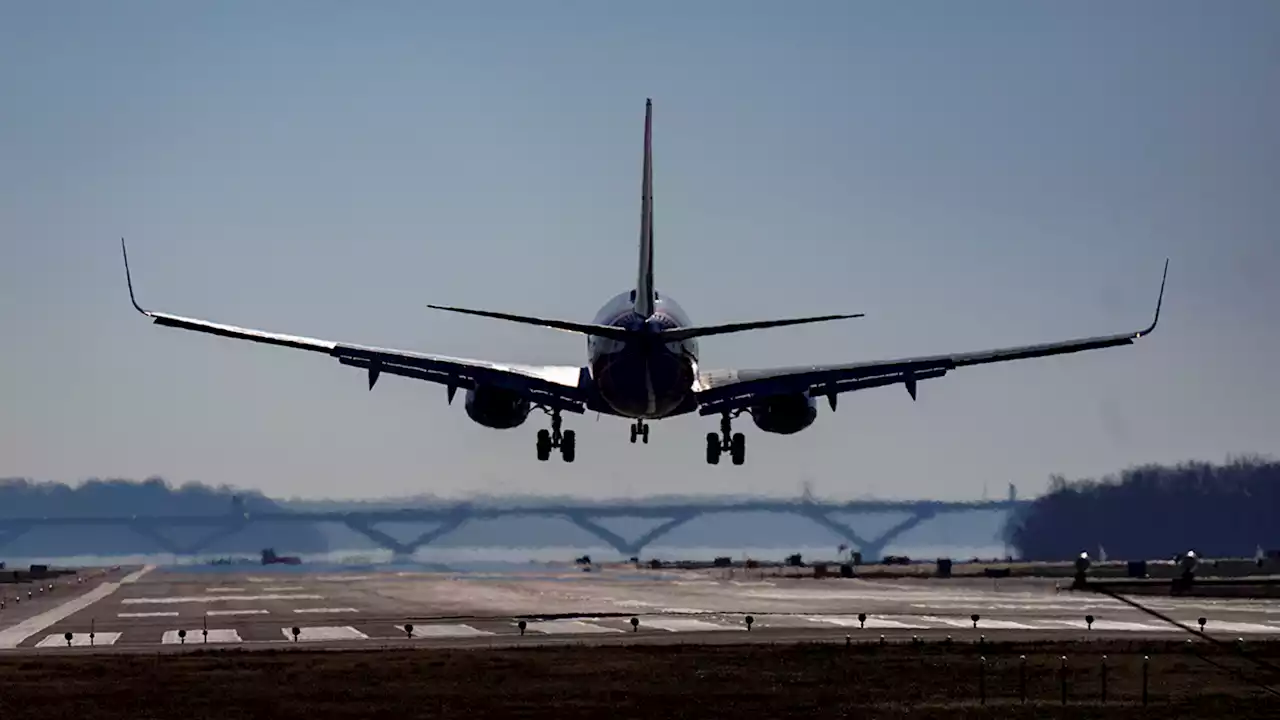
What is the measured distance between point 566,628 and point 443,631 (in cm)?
631

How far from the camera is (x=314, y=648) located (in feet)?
270

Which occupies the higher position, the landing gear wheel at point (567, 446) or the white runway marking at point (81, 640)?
the landing gear wheel at point (567, 446)

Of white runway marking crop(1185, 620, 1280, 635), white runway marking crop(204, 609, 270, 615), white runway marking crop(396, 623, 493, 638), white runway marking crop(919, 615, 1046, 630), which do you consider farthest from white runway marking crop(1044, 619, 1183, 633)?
white runway marking crop(204, 609, 270, 615)

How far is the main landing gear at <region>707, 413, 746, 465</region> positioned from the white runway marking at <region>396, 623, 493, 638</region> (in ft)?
47.6

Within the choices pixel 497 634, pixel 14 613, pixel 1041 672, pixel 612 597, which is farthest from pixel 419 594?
pixel 1041 672

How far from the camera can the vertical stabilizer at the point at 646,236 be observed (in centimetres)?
8063

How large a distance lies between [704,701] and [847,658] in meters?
15.2

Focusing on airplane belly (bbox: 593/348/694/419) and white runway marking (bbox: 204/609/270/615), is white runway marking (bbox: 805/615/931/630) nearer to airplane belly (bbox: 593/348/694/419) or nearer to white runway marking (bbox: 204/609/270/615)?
airplane belly (bbox: 593/348/694/419)

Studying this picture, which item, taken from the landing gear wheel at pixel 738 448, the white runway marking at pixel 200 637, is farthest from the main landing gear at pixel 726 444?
the white runway marking at pixel 200 637

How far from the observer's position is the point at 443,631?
303 ft

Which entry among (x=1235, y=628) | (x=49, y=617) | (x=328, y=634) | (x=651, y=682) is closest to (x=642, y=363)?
(x=651, y=682)

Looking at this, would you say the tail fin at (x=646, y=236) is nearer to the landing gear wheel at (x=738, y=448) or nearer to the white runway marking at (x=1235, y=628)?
the landing gear wheel at (x=738, y=448)

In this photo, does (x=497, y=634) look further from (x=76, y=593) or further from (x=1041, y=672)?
(x=76, y=593)

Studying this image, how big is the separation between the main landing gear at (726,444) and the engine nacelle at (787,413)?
2105 millimetres
